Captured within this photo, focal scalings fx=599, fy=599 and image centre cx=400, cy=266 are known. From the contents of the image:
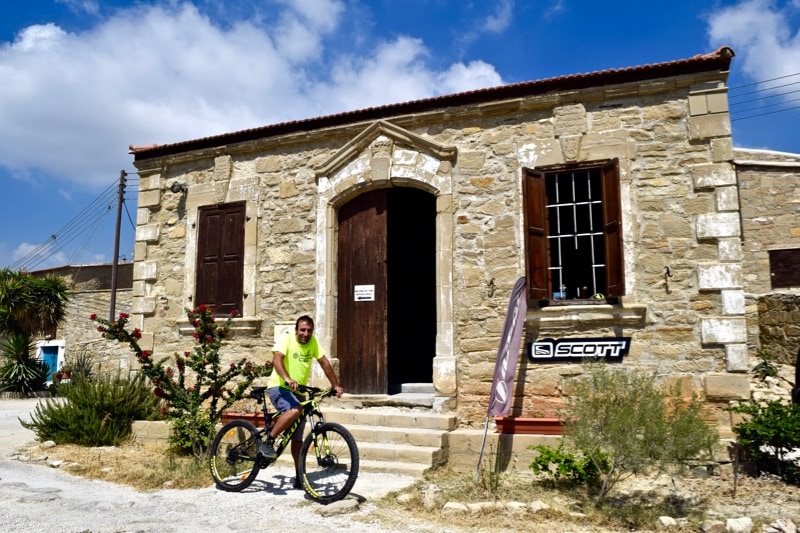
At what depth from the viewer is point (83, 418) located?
7.89 m

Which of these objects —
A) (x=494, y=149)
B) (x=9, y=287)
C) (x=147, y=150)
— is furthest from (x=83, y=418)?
(x=9, y=287)

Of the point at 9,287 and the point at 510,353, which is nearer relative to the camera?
the point at 510,353

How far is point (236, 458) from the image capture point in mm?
5680

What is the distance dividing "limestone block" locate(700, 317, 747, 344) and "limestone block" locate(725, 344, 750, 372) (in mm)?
65

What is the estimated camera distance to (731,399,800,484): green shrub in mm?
5633

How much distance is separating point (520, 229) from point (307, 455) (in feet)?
12.3

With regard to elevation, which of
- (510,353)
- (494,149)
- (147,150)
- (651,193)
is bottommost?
(510,353)

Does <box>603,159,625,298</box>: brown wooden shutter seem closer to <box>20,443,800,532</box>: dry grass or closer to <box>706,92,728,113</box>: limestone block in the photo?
<box>706,92,728,113</box>: limestone block

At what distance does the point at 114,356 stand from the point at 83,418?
12486 millimetres

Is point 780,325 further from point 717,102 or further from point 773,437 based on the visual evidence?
point 773,437

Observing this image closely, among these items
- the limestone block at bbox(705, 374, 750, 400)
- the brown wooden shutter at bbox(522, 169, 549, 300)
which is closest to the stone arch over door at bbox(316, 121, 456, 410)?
the brown wooden shutter at bbox(522, 169, 549, 300)

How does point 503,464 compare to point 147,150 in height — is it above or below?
below

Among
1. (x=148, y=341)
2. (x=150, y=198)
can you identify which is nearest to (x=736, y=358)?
(x=148, y=341)

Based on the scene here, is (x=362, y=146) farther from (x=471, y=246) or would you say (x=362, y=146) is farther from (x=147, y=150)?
(x=147, y=150)
